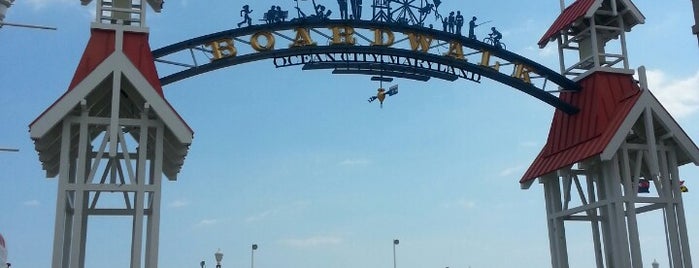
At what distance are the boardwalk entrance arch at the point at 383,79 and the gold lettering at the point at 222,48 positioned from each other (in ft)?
0.08

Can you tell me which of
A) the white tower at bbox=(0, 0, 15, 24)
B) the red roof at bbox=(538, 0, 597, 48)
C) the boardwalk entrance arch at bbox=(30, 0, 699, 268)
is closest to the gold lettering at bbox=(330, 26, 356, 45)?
the boardwalk entrance arch at bbox=(30, 0, 699, 268)

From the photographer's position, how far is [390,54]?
2059 cm

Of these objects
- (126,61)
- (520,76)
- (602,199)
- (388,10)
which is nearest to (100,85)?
(126,61)

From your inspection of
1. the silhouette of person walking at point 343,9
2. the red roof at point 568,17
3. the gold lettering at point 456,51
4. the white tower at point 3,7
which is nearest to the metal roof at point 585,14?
the red roof at point 568,17

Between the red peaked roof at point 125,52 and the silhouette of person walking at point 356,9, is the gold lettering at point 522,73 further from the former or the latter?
the red peaked roof at point 125,52

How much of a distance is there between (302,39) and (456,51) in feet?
13.5

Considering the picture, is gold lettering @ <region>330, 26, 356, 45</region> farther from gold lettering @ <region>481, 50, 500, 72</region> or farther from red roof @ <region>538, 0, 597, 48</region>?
red roof @ <region>538, 0, 597, 48</region>

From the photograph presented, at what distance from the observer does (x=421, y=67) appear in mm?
21219

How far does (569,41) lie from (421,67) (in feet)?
14.9

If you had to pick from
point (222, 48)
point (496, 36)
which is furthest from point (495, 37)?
point (222, 48)

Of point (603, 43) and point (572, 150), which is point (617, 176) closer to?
point (572, 150)

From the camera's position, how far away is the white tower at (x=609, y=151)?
63.8ft

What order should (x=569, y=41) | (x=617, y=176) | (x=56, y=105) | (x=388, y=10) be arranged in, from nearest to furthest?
(x=56, y=105)
(x=617, y=176)
(x=388, y=10)
(x=569, y=41)

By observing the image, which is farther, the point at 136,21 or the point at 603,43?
the point at 603,43
